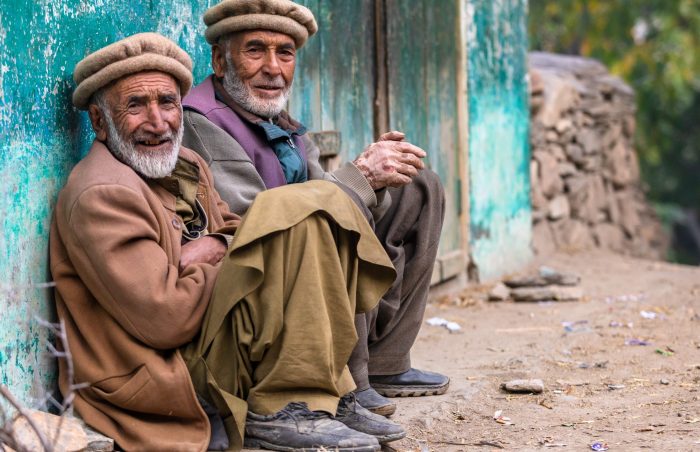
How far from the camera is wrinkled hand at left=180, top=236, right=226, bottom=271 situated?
327 centimetres

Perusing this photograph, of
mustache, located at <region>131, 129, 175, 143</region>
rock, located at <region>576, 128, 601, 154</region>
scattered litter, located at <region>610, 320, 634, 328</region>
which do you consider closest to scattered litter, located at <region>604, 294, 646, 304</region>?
scattered litter, located at <region>610, 320, 634, 328</region>

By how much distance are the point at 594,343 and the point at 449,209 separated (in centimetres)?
176

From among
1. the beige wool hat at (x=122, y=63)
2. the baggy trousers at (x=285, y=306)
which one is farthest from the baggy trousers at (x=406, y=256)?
the beige wool hat at (x=122, y=63)

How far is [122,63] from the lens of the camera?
10.4 ft

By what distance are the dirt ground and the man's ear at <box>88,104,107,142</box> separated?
137 centimetres

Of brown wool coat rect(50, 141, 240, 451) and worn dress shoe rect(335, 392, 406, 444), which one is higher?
brown wool coat rect(50, 141, 240, 451)

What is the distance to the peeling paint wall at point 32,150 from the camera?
3109 mm

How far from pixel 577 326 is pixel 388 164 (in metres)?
2.59

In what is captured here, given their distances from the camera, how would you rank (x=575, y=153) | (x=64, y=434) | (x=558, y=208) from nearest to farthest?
(x=64, y=434)
(x=558, y=208)
(x=575, y=153)

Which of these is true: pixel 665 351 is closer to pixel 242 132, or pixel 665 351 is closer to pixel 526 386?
pixel 526 386

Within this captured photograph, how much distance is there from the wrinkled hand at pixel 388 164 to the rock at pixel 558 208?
5479 mm

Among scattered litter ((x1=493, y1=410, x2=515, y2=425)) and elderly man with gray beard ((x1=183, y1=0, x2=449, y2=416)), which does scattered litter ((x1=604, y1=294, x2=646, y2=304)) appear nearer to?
scattered litter ((x1=493, y1=410, x2=515, y2=425))

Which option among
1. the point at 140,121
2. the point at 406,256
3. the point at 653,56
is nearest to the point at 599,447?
the point at 406,256

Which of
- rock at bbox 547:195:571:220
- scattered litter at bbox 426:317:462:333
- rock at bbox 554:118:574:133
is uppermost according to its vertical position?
rock at bbox 554:118:574:133
